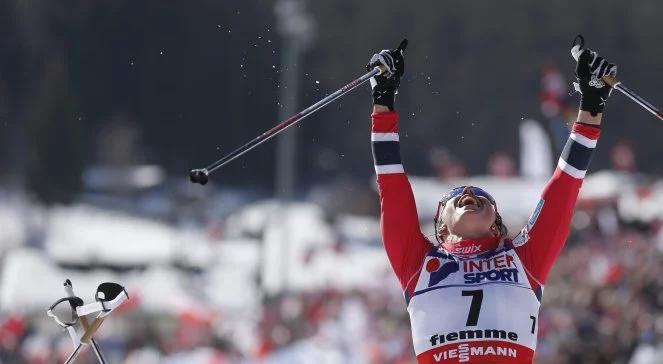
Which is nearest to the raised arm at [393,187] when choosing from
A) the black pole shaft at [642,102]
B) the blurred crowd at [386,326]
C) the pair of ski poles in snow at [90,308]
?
the black pole shaft at [642,102]

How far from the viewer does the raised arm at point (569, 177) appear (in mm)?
5574

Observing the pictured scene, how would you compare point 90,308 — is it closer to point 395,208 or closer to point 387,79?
point 395,208

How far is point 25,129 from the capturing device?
41.5m

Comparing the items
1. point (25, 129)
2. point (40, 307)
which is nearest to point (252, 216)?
point (25, 129)

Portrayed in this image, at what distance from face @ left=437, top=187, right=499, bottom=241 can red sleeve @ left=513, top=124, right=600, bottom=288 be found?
0.50 feet

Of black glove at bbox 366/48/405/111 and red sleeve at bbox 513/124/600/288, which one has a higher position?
black glove at bbox 366/48/405/111

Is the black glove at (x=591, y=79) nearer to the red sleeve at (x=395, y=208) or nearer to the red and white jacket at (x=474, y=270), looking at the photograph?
the red and white jacket at (x=474, y=270)

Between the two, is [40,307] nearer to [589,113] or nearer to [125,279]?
[125,279]

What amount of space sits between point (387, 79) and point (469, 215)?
656mm

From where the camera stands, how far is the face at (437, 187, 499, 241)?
5523 millimetres

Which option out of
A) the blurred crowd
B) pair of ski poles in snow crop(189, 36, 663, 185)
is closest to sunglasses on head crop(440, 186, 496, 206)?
pair of ski poles in snow crop(189, 36, 663, 185)

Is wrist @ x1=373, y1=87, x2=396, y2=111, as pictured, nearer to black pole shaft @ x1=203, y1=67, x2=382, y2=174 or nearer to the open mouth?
black pole shaft @ x1=203, y1=67, x2=382, y2=174

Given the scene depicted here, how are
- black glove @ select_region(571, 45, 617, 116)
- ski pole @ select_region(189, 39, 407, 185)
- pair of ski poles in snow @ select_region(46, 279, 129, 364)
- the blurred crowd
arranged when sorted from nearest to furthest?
pair of ski poles in snow @ select_region(46, 279, 129, 364) → ski pole @ select_region(189, 39, 407, 185) → black glove @ select_region(571, 45, 617, 116) → the blurred crowd

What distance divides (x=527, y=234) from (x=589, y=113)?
0.52 m
